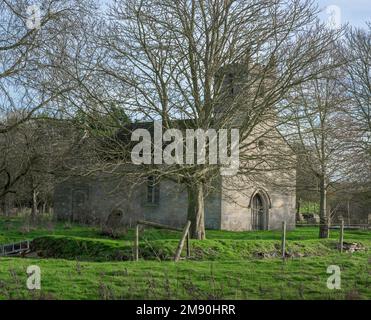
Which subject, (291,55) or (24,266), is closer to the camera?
(24,266)

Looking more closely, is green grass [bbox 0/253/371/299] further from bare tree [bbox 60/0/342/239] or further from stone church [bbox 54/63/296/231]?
stone church [bbox 54/63/296/231]

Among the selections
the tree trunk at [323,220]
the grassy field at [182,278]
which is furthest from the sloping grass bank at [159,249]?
the tree trunk at [323,220]

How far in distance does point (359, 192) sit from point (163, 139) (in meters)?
15.6

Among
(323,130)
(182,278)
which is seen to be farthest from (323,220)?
(182,278)

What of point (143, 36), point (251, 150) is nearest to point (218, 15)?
point (143, 36)

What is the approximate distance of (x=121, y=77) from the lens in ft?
59.1

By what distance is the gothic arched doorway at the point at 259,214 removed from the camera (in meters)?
32.5

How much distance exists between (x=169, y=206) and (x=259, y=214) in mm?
5499

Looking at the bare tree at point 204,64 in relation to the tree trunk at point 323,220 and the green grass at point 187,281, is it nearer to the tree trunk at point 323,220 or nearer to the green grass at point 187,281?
the green grass at point 187,281

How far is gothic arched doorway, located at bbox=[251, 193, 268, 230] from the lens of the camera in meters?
32.5

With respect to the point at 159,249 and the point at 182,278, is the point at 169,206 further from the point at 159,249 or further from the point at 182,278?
the point at 182,278

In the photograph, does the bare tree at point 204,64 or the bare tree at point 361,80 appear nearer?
the bare tree at point 204,64

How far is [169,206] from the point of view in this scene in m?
32.8

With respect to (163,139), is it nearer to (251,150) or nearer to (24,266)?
(251,150)
